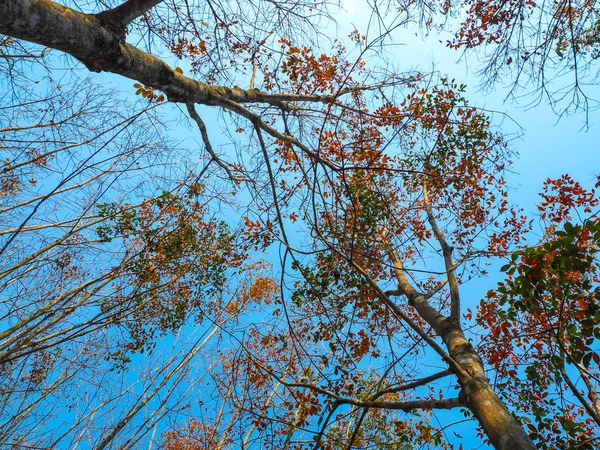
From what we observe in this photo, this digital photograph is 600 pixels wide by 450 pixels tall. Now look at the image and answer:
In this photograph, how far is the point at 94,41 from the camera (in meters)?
1.86

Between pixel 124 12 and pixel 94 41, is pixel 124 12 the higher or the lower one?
the higher one

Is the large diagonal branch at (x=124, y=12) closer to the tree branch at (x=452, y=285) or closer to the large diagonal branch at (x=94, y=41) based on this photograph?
the large diagonal branch at (x=94, y=41)

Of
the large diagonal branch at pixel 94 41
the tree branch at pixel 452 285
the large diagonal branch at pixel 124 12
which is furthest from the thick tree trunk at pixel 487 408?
the large diagonal branch at pixel 124 12

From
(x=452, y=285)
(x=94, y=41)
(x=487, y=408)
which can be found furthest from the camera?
(x=452, y=285)

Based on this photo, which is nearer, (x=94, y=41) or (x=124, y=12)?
(x=94, y=41)

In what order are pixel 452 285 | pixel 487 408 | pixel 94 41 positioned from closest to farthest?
1. pixel 94 41
2. pixel 487 408
3. pixel 452 285

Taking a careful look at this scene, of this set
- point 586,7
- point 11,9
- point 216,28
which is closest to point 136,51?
point 11,9

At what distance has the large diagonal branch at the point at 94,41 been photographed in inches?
62.8

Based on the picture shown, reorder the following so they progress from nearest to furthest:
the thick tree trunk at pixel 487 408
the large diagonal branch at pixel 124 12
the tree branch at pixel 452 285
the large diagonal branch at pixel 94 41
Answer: the large diagonal branch at pixel 94 41 < the thick tree trunk at pixel 487 408 < the large diagonal branch at pixel 124 12 < the tree branch at pixel 452 285

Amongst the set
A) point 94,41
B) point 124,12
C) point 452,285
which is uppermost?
point 124,12

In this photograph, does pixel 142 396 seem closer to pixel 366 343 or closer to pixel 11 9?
pixel 366 343

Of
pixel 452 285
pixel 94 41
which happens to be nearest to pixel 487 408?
pixel 452 285

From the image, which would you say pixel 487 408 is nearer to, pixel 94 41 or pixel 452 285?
pixel 452 285

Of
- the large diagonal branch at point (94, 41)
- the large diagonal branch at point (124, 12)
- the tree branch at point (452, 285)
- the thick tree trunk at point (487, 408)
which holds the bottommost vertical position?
the thick tree trunk at point (487, 408)
